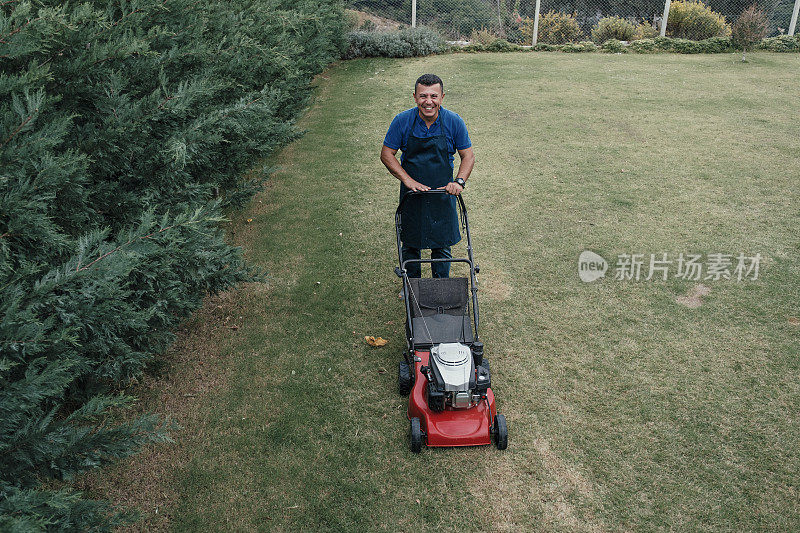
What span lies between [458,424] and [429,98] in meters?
2.20

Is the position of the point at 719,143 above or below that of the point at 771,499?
above

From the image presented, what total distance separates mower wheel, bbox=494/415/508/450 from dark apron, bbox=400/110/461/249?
4.75 ft

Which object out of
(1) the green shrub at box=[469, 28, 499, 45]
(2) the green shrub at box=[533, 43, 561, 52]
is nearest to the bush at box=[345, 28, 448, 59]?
(1) the green shrub at box=[469, 28, 499, 45]

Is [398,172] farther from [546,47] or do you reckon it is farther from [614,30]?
[614,30]

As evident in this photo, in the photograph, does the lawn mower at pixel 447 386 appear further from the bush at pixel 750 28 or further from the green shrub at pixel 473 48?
the bush at pixel 750 28

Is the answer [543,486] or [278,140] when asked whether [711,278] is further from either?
[278,140]

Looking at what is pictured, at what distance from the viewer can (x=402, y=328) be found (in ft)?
16.3

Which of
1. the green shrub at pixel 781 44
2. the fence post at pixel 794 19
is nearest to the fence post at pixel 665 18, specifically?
the green shrub at pixel 781 44

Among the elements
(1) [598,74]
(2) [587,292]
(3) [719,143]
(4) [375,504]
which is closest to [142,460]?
(4) [375,504]

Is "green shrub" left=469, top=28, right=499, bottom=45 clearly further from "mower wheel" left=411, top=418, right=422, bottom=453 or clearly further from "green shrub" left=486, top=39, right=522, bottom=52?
"mower wheel" left=411, top=418, right=422, bottom=453

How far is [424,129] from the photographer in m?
4.27

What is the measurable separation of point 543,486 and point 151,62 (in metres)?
3.57

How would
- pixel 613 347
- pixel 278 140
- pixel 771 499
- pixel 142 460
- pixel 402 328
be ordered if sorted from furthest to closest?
pixel 278 140
pixel 402 328
pixel 613 347
pixel 142 460
pixel 771 499

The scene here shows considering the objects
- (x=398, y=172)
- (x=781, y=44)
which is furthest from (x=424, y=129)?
(x=781, y=44)
